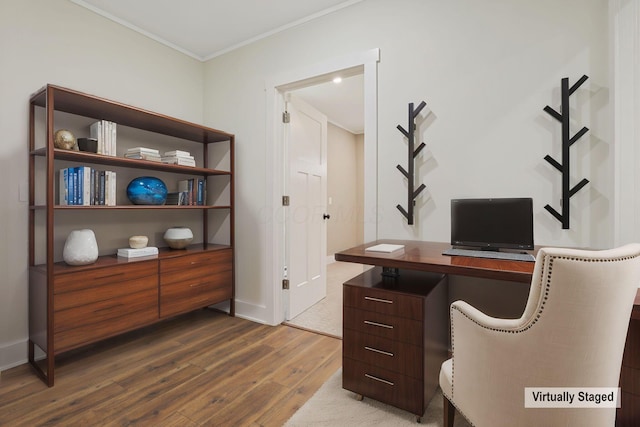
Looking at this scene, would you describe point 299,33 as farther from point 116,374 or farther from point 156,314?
point 116,374

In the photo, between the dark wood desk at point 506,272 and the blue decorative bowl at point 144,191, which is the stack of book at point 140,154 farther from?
Answer: the dark wood desk at point 506,272

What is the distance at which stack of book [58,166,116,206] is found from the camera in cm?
197

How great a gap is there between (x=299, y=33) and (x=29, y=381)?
307 centimetres

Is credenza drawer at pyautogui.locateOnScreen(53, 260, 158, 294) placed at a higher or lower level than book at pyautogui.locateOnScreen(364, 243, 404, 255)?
lower

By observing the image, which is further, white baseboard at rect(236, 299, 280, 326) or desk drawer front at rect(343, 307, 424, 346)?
white baseboard at rect(236, 299, 280, 326)

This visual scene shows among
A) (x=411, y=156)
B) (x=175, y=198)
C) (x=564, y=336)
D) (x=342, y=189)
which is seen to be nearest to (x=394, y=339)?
(x=564, y=336)

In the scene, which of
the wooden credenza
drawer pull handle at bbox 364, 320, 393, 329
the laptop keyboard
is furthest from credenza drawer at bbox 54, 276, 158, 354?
the laptop keyboard

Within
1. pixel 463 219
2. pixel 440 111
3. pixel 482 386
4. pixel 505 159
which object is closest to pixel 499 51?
pixel 440 111

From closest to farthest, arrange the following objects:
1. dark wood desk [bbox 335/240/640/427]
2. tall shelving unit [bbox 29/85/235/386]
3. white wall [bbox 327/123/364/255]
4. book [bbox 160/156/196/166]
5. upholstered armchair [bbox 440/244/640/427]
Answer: upholstered armchair [bbox 440/244/640/427]
dark wood desk [bbox 335/240/640/427]
tall shelving unit [bbox 29/85/235/386]
book [bbox 160/156/196/166]
white wall [bbox 327/123/364/255]

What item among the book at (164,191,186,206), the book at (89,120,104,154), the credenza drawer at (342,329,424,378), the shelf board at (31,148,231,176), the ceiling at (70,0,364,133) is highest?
the ceiling at (70,0,364,133)

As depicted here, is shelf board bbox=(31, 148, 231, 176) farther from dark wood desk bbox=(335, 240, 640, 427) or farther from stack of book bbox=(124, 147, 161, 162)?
dark wood desk bbox=(335, 240, 640, 427)

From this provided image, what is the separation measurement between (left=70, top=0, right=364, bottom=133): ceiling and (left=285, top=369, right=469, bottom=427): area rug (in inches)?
106

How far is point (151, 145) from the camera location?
8.94ft

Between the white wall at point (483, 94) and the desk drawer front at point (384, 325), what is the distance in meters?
0.73
